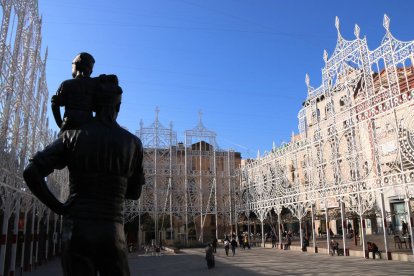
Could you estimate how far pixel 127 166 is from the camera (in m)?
2.83

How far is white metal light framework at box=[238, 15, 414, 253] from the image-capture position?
1546 centimetres

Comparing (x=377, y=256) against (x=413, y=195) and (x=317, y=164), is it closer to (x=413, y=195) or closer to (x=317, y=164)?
(x=413, y=195)

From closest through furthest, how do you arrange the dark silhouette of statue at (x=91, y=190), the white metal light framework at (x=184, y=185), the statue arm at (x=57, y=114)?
the dark silhouette of statue at (x=91, y=190) < the statue arm at (x=57, y=114) < the white metal light framework at (x=184, y=185)

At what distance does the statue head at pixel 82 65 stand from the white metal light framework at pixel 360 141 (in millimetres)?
14646

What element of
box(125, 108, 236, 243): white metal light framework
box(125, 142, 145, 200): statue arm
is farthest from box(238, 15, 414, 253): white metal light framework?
box(125, 142, 145, 200): statue arm

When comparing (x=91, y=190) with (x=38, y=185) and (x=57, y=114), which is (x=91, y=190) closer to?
(x=38, y=185)

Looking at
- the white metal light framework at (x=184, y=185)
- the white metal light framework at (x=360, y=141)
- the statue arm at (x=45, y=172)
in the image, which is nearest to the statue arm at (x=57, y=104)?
the statue arm at (x=45, y=172)

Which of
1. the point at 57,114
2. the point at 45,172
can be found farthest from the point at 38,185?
the point at 57,114

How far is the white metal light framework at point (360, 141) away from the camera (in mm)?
15461

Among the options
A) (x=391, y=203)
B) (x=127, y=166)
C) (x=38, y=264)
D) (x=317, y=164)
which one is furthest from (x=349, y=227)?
(x=127, y=166)

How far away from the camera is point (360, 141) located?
18766mm

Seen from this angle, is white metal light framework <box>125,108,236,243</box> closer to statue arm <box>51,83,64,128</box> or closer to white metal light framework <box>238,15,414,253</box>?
white metal light framework <box>238,15,414,253</box>

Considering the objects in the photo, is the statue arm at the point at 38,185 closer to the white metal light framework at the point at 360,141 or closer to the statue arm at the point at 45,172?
the statue arm at the point at 45,172

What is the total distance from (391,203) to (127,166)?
3014 cm
